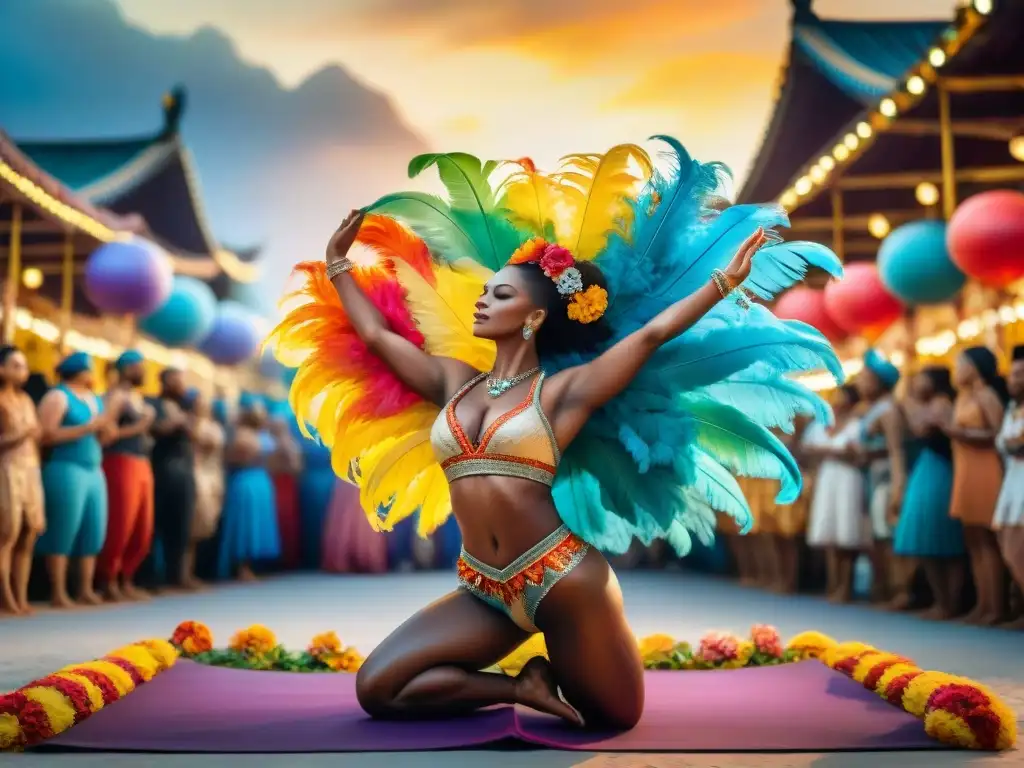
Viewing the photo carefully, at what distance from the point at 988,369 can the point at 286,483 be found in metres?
6.79

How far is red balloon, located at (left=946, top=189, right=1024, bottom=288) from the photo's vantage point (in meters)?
6.13

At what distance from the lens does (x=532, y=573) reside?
3.32 meters

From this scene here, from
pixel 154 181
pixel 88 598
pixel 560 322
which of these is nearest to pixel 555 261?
pixel 560 322

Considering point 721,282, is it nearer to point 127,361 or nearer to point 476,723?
point 476,723

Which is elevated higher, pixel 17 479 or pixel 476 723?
pixel 17 479

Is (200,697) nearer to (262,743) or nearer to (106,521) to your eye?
(262,743)

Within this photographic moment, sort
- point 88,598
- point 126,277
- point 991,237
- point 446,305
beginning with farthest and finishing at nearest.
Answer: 1. point 126,277
2. point 88,598
3. point 991,237
4. point 446,305

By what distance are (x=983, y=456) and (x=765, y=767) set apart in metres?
3.84

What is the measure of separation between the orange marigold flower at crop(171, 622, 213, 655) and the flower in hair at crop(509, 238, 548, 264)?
225 centimetres

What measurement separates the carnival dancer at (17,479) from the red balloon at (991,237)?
514cm

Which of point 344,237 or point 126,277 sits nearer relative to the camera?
point 344,237

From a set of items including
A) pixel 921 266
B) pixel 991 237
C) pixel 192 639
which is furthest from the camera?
pixel 921 266

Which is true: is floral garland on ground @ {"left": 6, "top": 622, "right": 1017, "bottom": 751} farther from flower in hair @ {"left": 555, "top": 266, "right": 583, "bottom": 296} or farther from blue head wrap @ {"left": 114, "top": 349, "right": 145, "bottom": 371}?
blue head wrap @ {"left": 114, "top": 349, "right": 145, "bottom": 371}

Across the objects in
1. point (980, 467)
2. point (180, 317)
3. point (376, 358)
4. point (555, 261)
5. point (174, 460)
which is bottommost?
point (980, 467)
